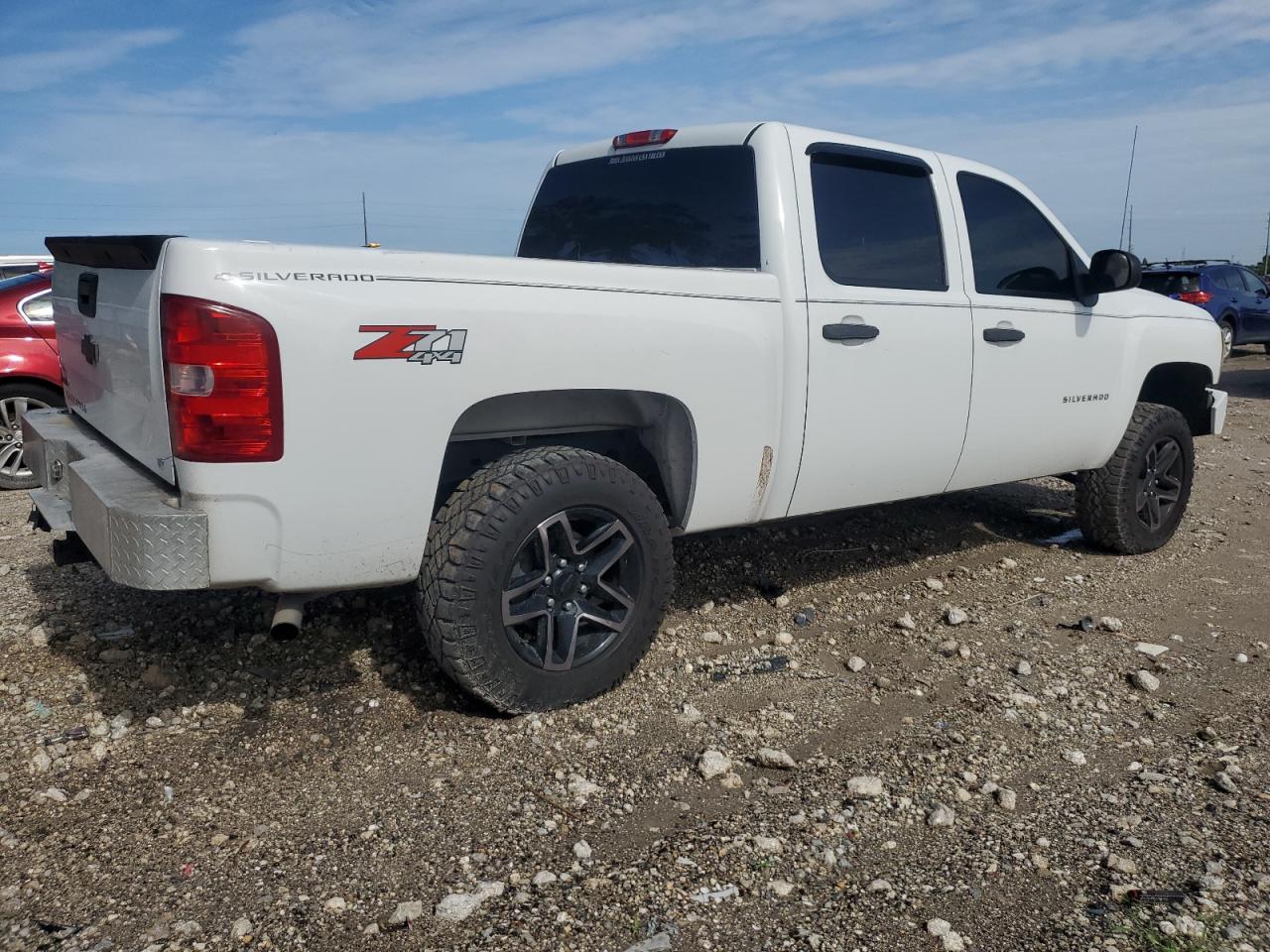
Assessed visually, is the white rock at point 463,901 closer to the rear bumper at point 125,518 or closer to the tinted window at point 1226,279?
the rear bumper at point 125,518

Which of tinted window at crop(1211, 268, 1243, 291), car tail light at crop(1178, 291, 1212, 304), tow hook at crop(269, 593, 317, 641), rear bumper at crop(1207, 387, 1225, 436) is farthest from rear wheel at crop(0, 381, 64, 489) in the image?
tinted window at crop(1211, 268, 1243, 291)

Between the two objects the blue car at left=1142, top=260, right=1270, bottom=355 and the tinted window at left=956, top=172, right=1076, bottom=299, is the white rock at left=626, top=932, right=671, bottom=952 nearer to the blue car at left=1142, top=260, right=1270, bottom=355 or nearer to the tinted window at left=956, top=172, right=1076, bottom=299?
the tinted window at left=956, top=172, right=1076, bottom=299

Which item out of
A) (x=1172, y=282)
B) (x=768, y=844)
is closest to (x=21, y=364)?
(x=768, y=844)

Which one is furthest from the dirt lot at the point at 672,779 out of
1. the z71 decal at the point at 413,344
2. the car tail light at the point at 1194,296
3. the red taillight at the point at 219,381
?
the car tail light at the point at 1194,296

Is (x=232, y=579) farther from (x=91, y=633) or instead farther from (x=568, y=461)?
(x=91, y=633)

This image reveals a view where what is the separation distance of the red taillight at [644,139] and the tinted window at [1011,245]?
4.45ft

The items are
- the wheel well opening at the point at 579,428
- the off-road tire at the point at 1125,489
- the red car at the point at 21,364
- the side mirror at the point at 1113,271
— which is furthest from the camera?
the red car at the point at 21,364

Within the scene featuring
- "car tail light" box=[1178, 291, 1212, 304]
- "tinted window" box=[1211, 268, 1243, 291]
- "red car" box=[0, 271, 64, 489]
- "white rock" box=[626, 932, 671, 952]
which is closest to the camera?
"white rock" box=[626, 932, 671, 952]

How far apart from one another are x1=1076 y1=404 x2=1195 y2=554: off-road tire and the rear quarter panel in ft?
9.57

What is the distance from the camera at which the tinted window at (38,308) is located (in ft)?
23.6

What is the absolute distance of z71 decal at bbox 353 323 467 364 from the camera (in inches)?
114

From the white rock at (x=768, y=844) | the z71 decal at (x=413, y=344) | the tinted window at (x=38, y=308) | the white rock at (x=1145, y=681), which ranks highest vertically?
the z71 decal at (x=413, y=344)

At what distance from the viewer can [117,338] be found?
3.28m

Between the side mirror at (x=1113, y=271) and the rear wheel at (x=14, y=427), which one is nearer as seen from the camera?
the side mirror at (x=1113, y=271)
